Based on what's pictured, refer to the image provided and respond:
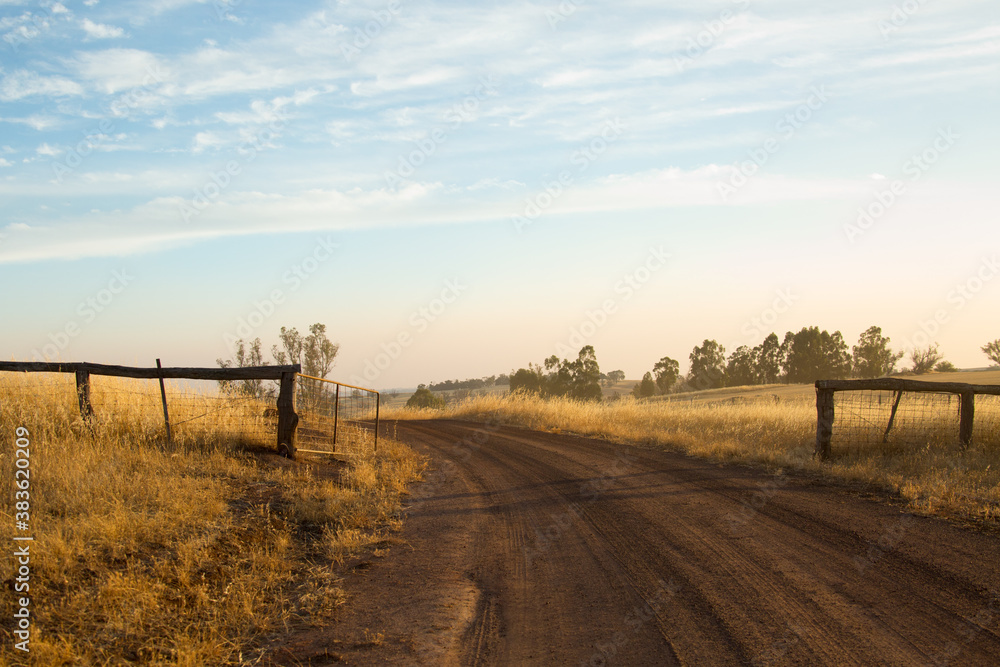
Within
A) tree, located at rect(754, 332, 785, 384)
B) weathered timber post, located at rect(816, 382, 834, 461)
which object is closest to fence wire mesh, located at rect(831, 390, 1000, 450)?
weathered timber post, located at rect(816, 382, 834, 461)

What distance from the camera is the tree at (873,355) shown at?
69025 mm

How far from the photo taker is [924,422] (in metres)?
13.8

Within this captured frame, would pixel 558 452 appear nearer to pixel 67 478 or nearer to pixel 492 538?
pixel 492 538

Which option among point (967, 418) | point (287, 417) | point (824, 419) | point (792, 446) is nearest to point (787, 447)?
point (792, 446)

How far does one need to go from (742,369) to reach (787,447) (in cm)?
6609

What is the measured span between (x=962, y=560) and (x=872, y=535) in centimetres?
102

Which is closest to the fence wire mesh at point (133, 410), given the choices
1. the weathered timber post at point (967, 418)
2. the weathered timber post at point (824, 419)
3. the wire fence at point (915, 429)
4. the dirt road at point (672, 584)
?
the dirt road at point (672, 584)

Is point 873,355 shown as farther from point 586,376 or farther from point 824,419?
point 824,419

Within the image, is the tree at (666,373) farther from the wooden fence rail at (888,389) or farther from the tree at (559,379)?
the wooden fence rail at (888,389)

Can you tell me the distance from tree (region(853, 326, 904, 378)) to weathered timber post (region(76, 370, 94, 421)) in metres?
76.1

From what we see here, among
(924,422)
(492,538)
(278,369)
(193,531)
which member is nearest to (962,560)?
(492,538)

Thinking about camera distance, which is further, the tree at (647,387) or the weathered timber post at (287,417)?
the tree at (647,387)

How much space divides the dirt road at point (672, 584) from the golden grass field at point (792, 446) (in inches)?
33.5

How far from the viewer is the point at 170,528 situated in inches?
256
